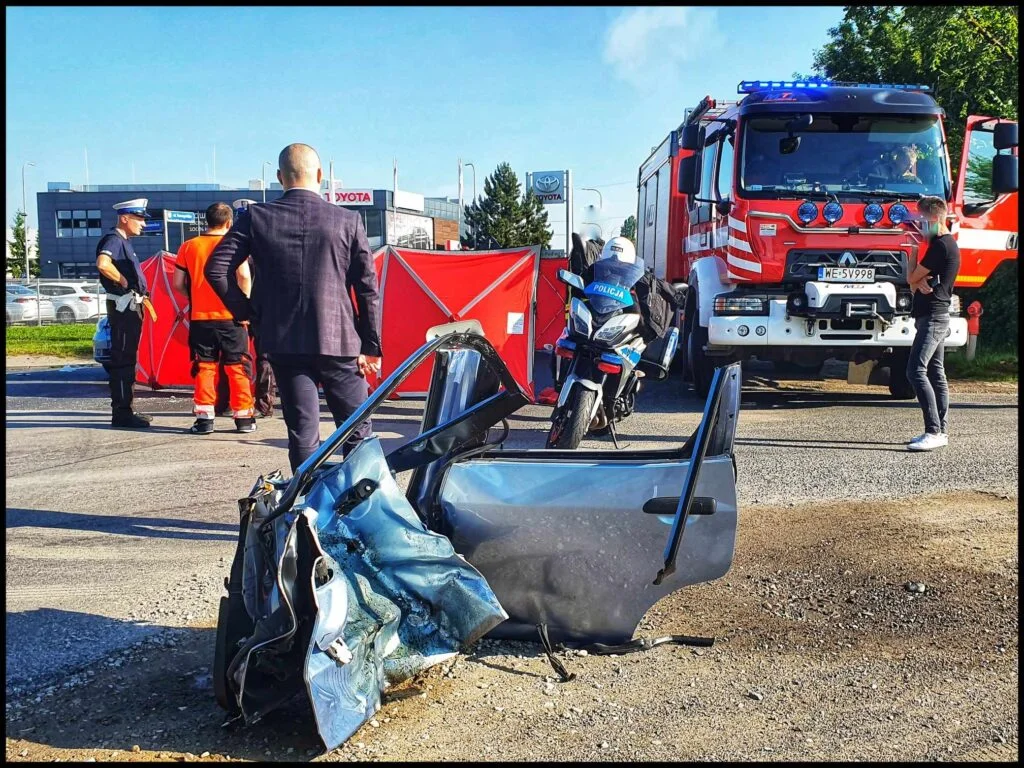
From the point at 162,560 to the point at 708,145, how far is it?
780cm

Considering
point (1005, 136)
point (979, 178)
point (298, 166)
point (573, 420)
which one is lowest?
point (573, 420)

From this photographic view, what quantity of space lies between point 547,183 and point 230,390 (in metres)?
44.1

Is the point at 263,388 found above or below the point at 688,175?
below

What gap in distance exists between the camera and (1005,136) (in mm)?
9227

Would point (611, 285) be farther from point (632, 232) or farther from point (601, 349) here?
point (632, 232)

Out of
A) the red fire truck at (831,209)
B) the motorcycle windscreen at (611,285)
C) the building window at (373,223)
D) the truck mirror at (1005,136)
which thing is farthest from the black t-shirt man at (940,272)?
the building window at (373,223)

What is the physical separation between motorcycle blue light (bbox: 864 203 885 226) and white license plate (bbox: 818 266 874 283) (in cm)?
46

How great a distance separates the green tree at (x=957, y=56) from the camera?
51.3 ft

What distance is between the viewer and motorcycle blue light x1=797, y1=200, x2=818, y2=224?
9041mm

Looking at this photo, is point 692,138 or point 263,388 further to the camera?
point 692,138

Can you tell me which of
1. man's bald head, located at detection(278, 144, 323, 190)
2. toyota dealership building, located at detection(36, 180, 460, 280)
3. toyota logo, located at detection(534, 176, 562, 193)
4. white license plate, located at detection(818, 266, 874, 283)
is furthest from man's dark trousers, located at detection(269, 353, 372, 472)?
toyota dealership building, located at detection(36, 180, 460, 280)

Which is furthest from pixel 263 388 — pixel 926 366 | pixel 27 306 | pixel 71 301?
pixel 71 301

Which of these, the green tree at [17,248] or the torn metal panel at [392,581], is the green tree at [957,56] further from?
the green tree at [17,248]

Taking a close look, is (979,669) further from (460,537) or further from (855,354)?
(855,354)
